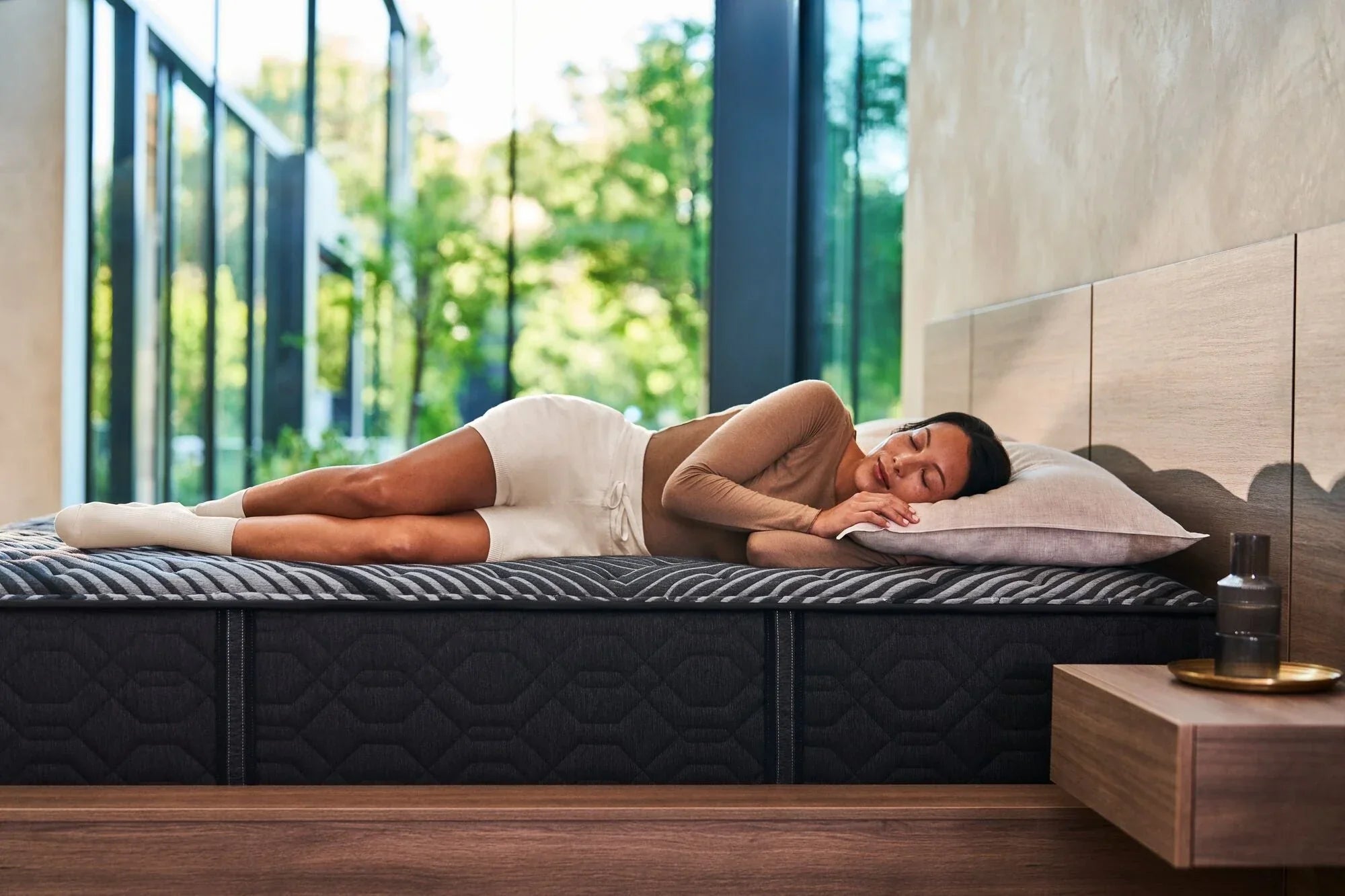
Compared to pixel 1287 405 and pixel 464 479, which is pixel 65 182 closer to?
pixel 464 479

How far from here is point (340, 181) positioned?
16.8 feet

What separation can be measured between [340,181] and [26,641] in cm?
378

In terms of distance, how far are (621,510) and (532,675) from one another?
63 centimetres

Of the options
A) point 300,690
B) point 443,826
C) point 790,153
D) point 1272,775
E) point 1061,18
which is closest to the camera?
point 1272,775

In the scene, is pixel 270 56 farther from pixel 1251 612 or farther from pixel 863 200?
pixel 1251 612

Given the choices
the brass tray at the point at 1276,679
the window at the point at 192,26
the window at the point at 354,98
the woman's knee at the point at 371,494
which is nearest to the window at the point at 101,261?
the window at the point at 192,26

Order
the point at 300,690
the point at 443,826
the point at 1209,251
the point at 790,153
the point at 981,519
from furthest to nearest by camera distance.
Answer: the point at 790,153 → the point at 1209,251 → the point at 981,519 → the point at 300,690 → the point at 443,826

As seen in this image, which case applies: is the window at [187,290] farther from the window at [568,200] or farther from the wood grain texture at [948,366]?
the wood grain texture at [948,366]

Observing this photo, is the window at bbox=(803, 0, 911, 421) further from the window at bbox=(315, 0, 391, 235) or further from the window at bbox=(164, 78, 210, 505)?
the window at bbox=(164, 78, 210, 505)

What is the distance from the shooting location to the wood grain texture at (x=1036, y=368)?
248 centimetres

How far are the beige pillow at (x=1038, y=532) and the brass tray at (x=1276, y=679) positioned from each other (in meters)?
0.36

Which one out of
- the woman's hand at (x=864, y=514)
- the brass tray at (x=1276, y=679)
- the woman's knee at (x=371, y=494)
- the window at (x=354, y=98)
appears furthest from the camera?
the window at (x=354, y=98)

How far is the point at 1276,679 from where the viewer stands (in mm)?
1434

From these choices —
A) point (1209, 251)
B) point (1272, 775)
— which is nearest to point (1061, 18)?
point (1209, 251)
